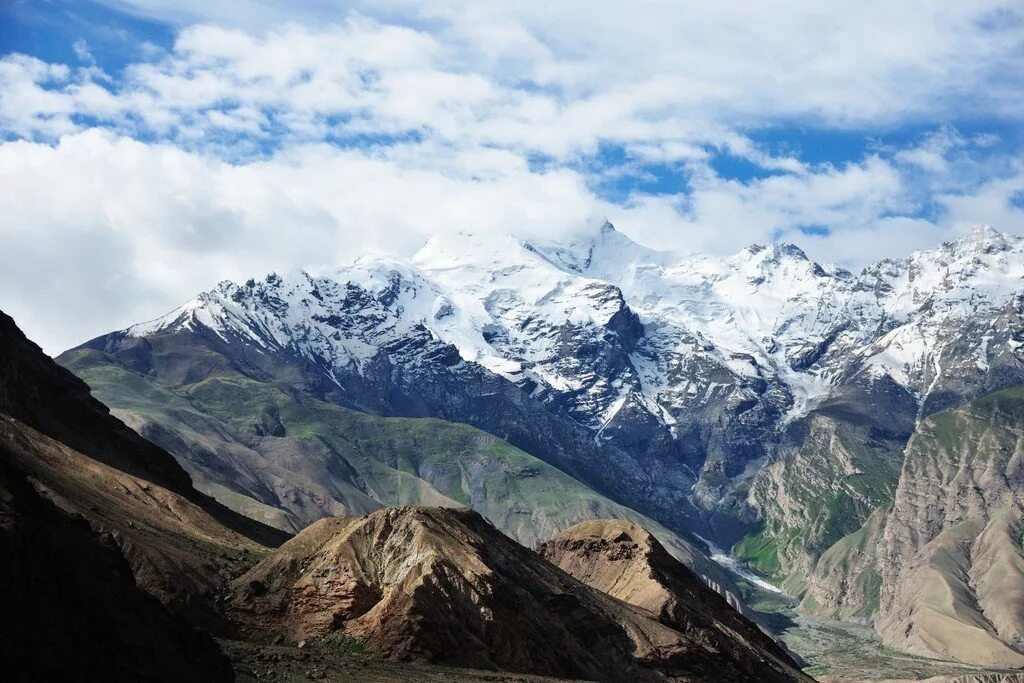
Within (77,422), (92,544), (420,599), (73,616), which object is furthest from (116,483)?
(73,616)

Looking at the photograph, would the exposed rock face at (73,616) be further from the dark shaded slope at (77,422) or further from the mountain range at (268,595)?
the dark shaded slope at (77,422)

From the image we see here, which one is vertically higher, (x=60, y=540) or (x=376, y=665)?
(x=60, y=540)

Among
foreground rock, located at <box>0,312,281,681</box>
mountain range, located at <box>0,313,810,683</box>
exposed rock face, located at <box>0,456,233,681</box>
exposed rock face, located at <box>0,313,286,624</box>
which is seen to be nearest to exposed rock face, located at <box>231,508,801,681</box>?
mountain range, located at <box>0,313,810,683</box>

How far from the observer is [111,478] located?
393 ft

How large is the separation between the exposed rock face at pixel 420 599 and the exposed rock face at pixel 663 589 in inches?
736

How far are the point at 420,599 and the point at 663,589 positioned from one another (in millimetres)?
58292

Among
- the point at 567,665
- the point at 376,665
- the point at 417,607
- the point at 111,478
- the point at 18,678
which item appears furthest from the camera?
the point at 111,478

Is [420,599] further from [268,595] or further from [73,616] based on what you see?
[73,616]

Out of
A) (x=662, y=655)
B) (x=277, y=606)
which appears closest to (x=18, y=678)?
(x=277, y=606)

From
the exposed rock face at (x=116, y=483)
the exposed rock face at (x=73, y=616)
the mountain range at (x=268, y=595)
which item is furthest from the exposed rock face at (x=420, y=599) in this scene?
the exposed rock face at (x=73, y=616)

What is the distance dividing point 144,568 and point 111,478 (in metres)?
36.6

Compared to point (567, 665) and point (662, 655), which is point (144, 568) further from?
point (662, 655)

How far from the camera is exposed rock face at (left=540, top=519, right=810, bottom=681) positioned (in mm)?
132500

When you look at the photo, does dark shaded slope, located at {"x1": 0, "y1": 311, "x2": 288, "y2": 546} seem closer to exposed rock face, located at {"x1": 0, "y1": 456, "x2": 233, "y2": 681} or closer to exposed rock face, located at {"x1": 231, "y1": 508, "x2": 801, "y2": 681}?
exposed rock face, located at {"x1": 231, "y1": 508, "x2": 801, "y2": 681}
